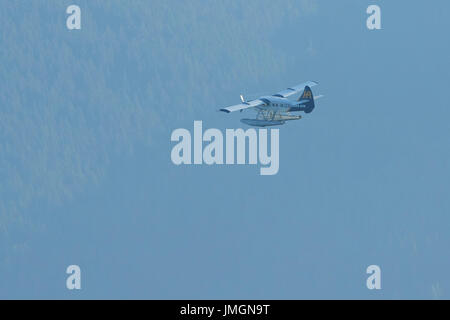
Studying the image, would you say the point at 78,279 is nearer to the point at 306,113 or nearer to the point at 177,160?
the point at 177,160

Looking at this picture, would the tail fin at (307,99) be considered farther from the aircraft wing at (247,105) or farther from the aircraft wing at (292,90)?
the aircraft wing at (247,105)

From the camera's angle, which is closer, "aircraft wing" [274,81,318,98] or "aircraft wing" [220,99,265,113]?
"aircraft wing" [220,99,265,113]

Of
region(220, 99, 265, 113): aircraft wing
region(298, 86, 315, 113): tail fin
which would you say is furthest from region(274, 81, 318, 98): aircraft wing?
region(298, 86, 315, 113): tail fin

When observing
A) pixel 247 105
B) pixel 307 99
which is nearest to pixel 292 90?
pixel 307 99

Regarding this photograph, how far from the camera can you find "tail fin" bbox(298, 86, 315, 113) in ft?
194

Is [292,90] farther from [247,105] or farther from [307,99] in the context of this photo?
[247,105]

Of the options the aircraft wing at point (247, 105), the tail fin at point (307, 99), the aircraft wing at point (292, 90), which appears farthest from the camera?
the aircraft wing at point (292, 90)

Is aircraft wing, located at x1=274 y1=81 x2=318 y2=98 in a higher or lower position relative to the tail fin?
higher

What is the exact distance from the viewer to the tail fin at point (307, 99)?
59156 mm

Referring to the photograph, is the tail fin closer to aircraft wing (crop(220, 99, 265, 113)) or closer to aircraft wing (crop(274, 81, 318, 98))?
aircraft wing (crop(274, 81, 318, 98))

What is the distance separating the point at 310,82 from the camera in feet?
204

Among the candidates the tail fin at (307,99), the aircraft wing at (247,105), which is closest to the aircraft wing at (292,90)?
the aircraft wing at (247,105)

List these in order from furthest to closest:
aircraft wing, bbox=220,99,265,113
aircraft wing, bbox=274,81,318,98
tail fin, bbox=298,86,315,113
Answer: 1. aircraft wing, bbox=274,81,318,98
2. tail fin, bbox=298,86,315,113
3. aircraft wing, bbox=220,99,265,113

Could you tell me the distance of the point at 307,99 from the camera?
59.2 m
